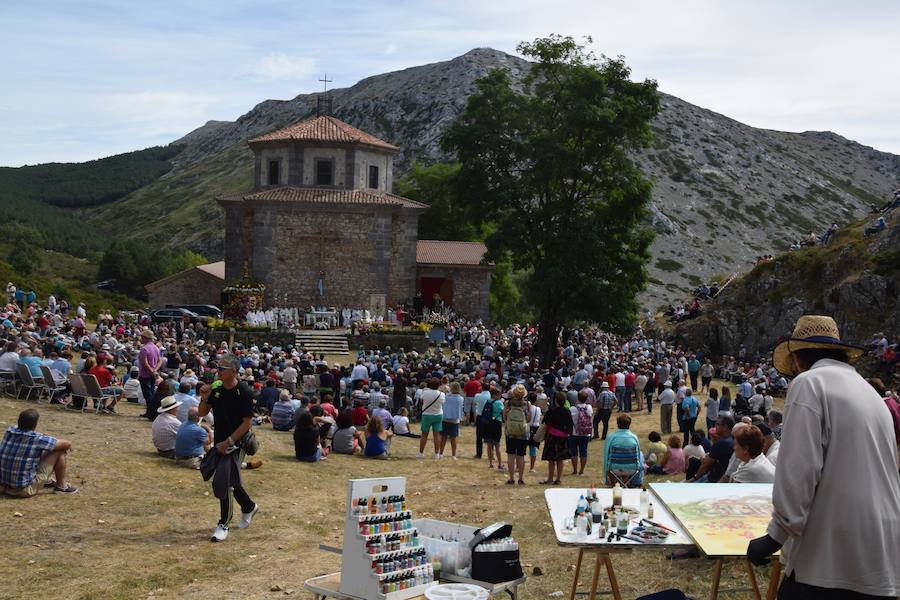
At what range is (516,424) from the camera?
571 inches

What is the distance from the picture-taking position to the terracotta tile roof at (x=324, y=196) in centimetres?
4616

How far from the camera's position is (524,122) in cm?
3888

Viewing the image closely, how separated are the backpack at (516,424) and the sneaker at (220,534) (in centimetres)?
569

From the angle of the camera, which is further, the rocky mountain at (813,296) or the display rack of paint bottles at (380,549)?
the rocky mountain at (813,296)

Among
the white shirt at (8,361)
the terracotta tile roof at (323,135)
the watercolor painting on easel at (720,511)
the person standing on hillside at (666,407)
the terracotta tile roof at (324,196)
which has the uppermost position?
the terracotta tile roof at (323,135)

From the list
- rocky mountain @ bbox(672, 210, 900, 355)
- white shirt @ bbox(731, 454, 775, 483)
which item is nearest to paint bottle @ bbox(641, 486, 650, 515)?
white shirt @ bbox(731, 454, 775, 483)

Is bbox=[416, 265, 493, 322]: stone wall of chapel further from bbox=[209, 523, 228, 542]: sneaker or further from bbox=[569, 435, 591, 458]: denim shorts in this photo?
bbox=[209, 523, 228, 542]: sneaker

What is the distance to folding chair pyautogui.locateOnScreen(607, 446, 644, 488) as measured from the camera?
1195cm

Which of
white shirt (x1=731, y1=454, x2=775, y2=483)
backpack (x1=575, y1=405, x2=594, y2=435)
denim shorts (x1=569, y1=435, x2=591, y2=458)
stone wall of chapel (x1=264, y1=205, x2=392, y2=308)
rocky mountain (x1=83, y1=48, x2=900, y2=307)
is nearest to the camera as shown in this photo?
white shirt (x1=731, y1=454, x2=775, y2=483)

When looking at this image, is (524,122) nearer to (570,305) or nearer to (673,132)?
(570,305)

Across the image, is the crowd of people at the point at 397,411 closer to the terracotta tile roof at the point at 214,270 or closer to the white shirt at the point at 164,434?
the white shirt at the point at 164,434

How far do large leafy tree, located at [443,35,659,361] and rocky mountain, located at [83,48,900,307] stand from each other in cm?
4968

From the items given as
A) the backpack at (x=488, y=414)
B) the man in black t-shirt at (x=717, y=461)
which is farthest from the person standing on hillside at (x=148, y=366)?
the man in black t-shirt at (x=717, y=461)

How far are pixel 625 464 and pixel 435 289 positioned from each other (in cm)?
4334
